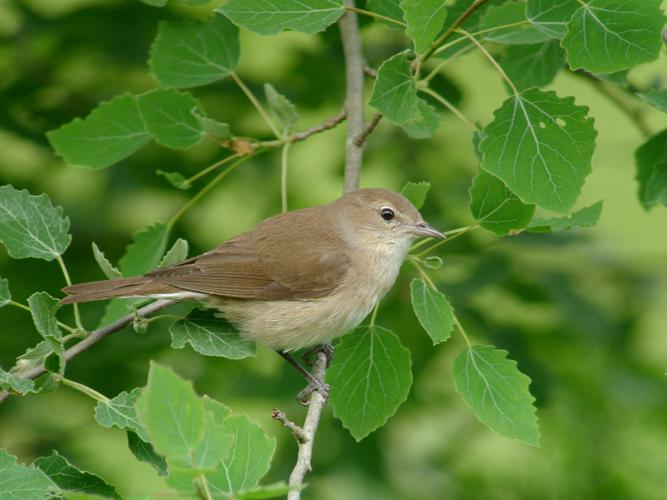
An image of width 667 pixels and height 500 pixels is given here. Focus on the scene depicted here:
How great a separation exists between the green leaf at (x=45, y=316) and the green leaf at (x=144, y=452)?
36 cm

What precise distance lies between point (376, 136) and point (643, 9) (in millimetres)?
2691

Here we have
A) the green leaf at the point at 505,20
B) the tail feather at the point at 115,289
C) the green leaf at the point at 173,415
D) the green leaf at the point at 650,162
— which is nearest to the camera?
the green leaf at the point at 173,415

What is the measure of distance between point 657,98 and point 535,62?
0.71 m

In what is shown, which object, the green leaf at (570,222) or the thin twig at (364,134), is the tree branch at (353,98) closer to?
the thin twig at (364,134)

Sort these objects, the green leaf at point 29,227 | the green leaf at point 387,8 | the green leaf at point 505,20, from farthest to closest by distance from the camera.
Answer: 1. the green leaf at point 387,8
2. the green leaf at point 505,20
3. the green leaf at point 29,227

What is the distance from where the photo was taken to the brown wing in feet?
13.8

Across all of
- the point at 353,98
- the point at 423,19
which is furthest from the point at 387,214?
the point at 423,19

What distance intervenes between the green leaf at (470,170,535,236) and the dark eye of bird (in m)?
1.24

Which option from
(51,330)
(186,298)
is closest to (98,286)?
(186,298)

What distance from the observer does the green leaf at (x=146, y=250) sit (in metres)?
4.13

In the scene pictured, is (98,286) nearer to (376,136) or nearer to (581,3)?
(581,3)

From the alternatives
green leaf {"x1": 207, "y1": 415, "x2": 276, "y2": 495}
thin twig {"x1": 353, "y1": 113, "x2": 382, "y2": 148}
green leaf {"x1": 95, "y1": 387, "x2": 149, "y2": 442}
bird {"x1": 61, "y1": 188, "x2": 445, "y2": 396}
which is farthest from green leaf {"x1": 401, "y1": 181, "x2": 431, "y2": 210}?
green leaf {"x1": 207, "y1": 415, "x2": 276, "y2": 495}

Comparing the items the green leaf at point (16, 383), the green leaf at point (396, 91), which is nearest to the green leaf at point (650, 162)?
the green leaf at point (396, 91)

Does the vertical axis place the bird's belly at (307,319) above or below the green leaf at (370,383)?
below
